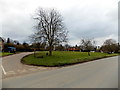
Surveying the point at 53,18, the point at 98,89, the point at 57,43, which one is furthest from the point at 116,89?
the point at 53,18

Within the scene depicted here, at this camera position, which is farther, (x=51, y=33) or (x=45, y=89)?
(x=51, y=33)

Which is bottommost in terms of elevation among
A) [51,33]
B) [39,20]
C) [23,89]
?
[23,89]

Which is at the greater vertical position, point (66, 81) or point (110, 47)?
point (110, 47)

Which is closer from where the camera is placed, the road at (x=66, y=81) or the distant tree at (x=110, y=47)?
the road at (x=66, y=81)

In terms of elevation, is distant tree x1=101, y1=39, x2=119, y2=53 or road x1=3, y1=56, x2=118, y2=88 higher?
distant tree x1=101, y1=39, x2=119, y2=53

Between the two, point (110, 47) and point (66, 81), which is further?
point (110, 47)

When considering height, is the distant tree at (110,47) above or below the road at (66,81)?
above

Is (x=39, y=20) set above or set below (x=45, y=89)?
above

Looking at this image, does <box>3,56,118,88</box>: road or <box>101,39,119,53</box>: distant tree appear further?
<box>101,39,119,53</box>: distant tree

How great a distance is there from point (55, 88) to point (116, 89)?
269 cm

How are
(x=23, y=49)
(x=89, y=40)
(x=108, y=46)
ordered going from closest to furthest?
(x=89, y=40), (x=23, y=49), (x=108, y=46)

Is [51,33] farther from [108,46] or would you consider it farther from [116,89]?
[108,46]

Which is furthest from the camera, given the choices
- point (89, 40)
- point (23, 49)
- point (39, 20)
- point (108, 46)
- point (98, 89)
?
point (108, 46)

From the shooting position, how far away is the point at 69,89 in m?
5.21
